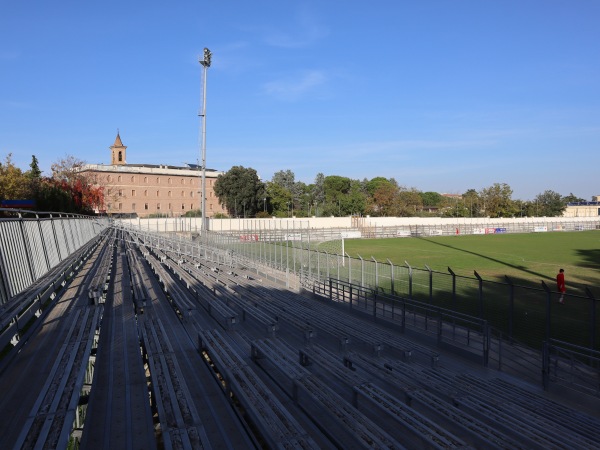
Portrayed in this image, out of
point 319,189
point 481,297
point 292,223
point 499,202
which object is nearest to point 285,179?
point 319,189

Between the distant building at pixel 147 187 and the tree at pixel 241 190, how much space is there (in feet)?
17.1

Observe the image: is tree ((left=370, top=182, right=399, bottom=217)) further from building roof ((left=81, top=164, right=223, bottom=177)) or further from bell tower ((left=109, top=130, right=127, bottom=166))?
bell tower ((left=109, top=130, right=127, bottom=166))

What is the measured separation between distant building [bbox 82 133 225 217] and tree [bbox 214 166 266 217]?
205 inches

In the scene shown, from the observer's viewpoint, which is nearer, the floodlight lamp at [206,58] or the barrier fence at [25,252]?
the barrier fence at [25,252]

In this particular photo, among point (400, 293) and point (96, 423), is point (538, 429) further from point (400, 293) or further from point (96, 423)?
point (400, 293)

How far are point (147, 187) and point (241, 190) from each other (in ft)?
69.0

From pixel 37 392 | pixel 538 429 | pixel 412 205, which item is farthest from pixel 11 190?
pixel 412 205

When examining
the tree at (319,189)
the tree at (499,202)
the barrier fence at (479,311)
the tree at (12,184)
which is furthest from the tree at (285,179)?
the barrier fence at (479,311)

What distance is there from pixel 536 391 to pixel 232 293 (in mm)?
8697

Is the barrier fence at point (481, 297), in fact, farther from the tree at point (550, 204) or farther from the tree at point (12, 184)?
the tree at point (550, 204)

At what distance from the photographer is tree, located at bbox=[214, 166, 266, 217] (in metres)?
89.2

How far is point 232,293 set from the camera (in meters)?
14.2

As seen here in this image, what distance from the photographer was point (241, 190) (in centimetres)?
8925

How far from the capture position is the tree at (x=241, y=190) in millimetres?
89188
